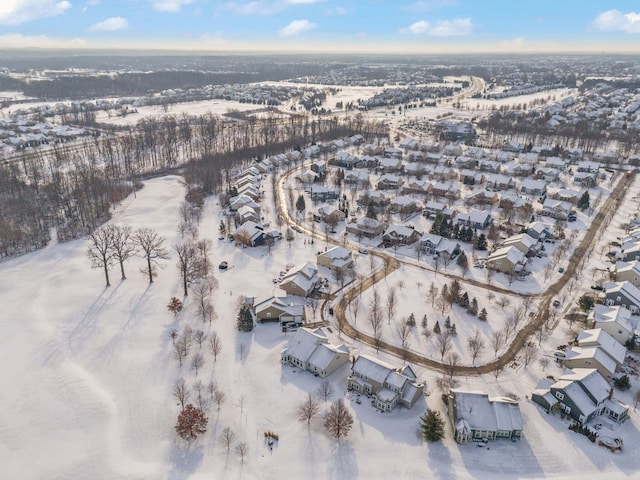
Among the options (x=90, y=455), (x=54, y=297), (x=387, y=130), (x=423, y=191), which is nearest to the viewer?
(x=90, y=455)

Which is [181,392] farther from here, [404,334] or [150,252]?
[150,252]

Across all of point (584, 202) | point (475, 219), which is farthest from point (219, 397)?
point (584, 202)

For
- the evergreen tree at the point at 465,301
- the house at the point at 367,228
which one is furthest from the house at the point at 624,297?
the house at the point at 367,228

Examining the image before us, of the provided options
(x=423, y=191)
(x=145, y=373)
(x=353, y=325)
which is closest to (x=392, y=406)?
(x=353, y=325)

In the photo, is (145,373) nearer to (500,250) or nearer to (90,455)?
(90,455)

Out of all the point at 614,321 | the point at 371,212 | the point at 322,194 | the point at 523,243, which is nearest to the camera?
the point at 614,321

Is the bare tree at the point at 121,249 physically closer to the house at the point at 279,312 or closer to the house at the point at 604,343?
the house at the point at 279,312
